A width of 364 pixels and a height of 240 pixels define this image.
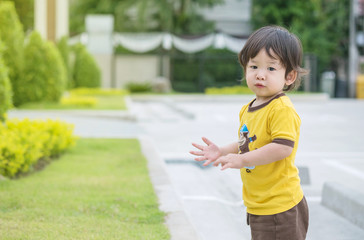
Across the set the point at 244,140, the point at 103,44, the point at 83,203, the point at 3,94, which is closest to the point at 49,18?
the point at 103,44

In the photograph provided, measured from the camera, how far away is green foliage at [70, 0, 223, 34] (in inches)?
1340

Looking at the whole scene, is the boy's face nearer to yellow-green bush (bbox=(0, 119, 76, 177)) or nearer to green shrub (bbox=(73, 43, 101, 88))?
yellow-green bush (bbox=(0, 119, 76, 177))

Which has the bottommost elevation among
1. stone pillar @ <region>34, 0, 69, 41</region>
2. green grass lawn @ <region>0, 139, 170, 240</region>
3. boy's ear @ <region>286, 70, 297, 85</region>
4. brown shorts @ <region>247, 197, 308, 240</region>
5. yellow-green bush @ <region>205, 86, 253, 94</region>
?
yellow-green bush @ <region>205, 86, 253, 94</region>

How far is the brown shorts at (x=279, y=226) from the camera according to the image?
257 cm

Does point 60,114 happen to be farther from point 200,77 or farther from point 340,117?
point 200,77

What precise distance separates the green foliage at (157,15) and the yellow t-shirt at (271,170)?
3176 cm

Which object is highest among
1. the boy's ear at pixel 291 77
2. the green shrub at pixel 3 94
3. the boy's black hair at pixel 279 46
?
the boy's black hair at pixel 279 46

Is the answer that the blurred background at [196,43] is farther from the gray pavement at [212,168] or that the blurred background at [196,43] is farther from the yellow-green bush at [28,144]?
the yellow-green bush at [28,144]

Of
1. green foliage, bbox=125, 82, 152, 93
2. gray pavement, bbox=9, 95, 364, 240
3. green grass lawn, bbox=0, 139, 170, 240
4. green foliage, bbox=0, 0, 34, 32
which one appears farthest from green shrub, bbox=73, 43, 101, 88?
green foliage, bbox=0, 0, 34, 32

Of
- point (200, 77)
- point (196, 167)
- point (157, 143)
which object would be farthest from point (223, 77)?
point (196, 167)

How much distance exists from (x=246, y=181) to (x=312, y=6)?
108 feet

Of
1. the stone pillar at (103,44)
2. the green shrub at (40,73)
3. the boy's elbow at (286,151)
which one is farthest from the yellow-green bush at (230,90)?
the boy's elbow at (286,151)

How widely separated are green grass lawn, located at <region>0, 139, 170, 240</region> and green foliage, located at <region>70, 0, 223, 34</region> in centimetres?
2857

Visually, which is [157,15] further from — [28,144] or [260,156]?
[260,156]
